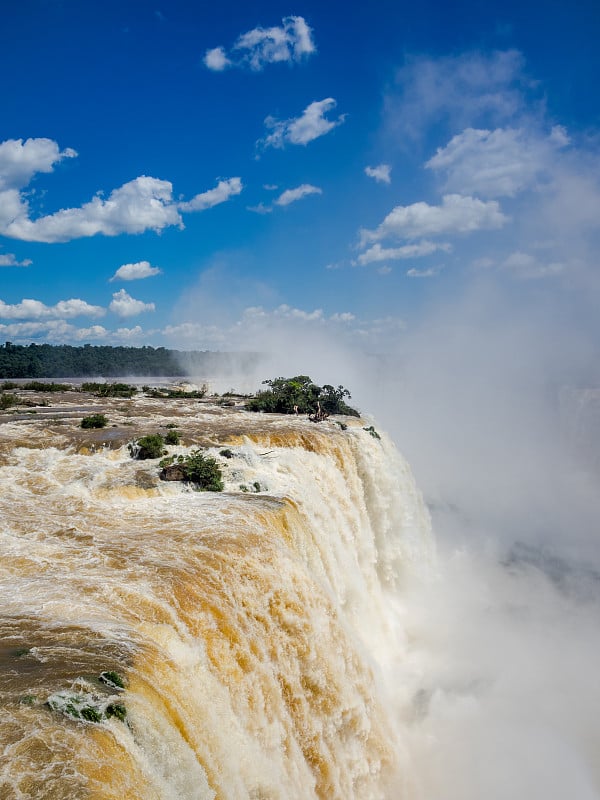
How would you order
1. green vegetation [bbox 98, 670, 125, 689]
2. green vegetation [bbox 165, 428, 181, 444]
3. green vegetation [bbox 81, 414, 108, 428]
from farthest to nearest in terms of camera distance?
green vegetation [bbox 81, 414, 108, 428] < green vegetation [bbox 165, 428, 181, 444] < green vegetation [bbox 98, 670, 125, 689]

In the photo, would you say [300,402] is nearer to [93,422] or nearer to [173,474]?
[93,422]

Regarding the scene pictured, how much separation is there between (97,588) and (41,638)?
1534mm

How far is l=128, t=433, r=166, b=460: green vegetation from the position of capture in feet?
51.6

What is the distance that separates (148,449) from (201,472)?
2.95 m

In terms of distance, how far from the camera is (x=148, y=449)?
15.7 m

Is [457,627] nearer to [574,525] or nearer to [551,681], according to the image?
[551,681]

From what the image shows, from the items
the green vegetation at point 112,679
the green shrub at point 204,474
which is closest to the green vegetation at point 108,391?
the green shrub at point 204,474

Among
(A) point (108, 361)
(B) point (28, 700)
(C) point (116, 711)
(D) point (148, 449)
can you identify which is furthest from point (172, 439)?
(A) point (108, 361)

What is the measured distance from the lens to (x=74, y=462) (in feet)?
49.8

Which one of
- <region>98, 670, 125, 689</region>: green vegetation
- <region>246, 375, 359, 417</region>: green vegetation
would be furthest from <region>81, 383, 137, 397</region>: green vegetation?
<region>98, 670, 125, 689</region>: green vegetation

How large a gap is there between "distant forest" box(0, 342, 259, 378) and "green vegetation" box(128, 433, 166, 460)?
6099cm

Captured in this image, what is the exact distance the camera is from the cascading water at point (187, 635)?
15.2 feet

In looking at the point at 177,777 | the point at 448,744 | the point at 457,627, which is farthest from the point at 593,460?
the point at 177,777

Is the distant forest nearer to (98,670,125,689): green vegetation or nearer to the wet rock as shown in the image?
the wet rock
